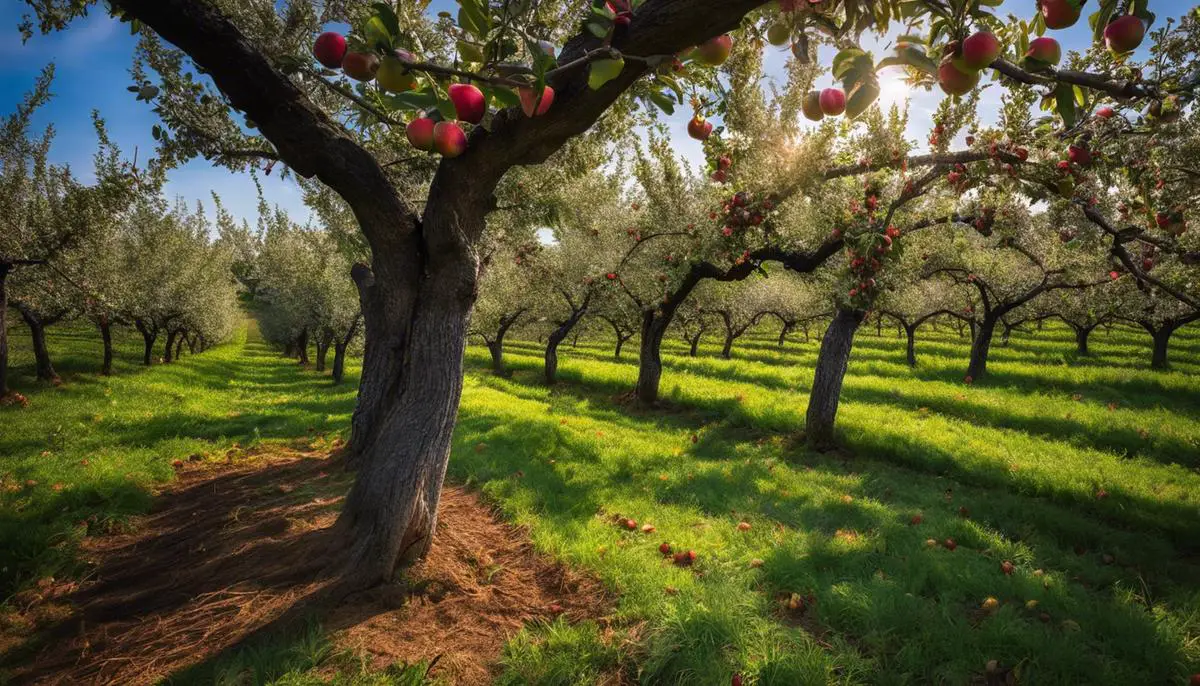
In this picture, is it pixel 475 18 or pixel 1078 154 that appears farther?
pixel 1078 154

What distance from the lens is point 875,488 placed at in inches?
319

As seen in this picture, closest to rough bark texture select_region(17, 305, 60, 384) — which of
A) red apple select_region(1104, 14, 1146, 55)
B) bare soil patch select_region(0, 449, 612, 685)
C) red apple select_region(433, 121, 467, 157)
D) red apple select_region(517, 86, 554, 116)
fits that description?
bare soil patch select_region(0, 449, 612, 685)

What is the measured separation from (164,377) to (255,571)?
19858 millimetres

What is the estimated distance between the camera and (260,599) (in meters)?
3.94

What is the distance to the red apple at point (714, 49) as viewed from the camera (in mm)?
2377

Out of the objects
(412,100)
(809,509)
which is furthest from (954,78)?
(809,509)

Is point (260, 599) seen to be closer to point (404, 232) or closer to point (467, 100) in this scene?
point (404, 232)

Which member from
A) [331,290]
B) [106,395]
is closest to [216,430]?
[106,395]

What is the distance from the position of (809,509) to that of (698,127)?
5.91 meters

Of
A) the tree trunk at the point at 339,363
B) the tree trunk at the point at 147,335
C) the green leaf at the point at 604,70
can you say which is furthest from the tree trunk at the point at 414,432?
the tree trunk at the point at 147,335

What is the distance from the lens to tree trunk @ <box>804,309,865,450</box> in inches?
392

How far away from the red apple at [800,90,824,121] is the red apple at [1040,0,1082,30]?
790 millimetres

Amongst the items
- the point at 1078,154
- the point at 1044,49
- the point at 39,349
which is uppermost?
the point at 1078,154

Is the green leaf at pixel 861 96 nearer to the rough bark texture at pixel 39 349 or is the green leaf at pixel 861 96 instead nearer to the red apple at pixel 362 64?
the red apple at pixel 362 64
